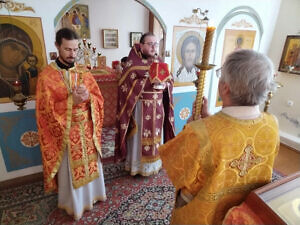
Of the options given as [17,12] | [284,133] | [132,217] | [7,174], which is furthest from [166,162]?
[284,133]

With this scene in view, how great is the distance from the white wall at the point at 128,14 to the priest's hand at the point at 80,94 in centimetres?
100

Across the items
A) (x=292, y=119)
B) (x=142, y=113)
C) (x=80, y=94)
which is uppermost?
(x=80, y=94)

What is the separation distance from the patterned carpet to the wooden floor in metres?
2.15

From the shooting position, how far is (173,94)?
3.58m

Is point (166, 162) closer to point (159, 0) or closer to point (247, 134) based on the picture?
point (247, 134)

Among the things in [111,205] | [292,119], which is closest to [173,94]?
[111,205]

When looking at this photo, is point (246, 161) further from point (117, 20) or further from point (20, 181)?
point (117, 20)

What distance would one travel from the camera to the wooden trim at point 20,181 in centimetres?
268

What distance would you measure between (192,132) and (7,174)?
277cm

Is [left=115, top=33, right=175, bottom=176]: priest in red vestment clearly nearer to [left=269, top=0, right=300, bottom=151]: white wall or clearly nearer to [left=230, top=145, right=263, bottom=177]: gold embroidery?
[left=230, top=145, right=263, bottom=177]: gold embroidery

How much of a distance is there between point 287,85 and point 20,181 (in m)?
5.14

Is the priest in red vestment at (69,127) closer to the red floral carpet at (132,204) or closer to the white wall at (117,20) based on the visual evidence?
the red floral carpet at (132,204)

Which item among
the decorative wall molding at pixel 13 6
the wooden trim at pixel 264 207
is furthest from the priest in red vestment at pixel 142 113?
the wooden trim at pixel 264 207

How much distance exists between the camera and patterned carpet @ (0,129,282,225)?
229 cm
